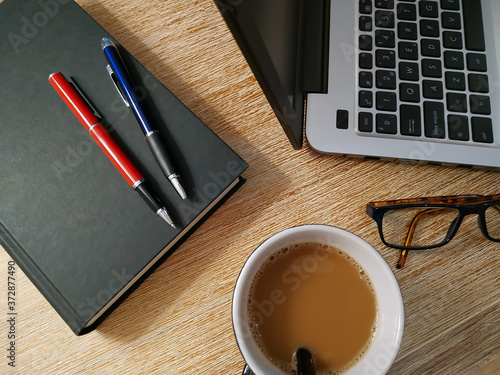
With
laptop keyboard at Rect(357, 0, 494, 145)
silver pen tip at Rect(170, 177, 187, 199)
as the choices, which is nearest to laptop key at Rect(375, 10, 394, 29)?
laptop keyboard at Rect(357, 0, 494, 145)

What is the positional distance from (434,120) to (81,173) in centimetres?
45

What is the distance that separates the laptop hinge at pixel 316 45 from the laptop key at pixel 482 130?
19 cm

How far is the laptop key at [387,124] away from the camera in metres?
0.52

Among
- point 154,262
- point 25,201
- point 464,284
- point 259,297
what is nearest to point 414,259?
→ point 464,284

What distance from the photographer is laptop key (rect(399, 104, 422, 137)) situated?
514 millimetres

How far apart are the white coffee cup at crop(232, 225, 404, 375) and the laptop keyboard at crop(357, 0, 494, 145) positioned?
16 centimetres

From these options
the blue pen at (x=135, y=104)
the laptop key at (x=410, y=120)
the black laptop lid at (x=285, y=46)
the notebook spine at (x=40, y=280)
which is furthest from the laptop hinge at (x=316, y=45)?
the notebook spine at (x=40, y=280)

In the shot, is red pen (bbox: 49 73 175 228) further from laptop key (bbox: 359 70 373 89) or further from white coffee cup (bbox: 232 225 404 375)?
laptop key (bbox: 359 70 373 89)

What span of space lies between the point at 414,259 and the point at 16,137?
0.54m

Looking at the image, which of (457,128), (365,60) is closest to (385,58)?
(365,60)

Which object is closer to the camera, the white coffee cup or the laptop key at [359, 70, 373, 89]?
the white coffee cup

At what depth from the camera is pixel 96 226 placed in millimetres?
496

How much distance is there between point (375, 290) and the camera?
0.45 metres

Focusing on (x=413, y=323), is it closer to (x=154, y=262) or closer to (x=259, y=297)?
(x=259, y=297)
